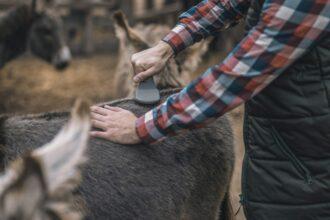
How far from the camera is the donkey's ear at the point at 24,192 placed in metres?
1.21

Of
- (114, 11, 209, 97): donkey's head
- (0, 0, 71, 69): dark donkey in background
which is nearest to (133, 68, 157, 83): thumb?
(114, 11, 209, 97): donkey's head

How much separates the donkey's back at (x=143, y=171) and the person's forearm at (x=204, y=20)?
0.36m

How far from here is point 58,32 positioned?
27.5ft

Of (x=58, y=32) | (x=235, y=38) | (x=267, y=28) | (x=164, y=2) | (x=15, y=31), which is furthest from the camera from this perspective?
(x=164, y=2)

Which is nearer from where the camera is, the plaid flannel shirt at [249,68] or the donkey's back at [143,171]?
the plaid flannel shirt at [249,68]

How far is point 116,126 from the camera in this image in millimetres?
2098

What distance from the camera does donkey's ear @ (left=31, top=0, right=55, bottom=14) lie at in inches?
306

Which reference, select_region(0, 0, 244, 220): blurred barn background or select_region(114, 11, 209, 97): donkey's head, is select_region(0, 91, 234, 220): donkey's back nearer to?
select_region(114, 11, 209, 97): donkey's head

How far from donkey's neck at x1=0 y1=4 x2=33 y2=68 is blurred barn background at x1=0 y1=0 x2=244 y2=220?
0.70 metres

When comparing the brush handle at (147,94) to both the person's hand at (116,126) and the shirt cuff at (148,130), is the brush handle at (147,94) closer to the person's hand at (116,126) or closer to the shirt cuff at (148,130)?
the person's hand at (116,126)

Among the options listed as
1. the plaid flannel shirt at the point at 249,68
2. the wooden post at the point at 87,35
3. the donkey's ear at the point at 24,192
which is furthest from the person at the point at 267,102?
the wooden post at the point at 87,35

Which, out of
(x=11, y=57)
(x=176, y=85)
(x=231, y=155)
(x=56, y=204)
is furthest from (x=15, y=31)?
(x=56, y=204)

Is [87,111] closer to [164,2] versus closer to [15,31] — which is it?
[15,31]

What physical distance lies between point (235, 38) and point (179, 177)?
26.4ft
